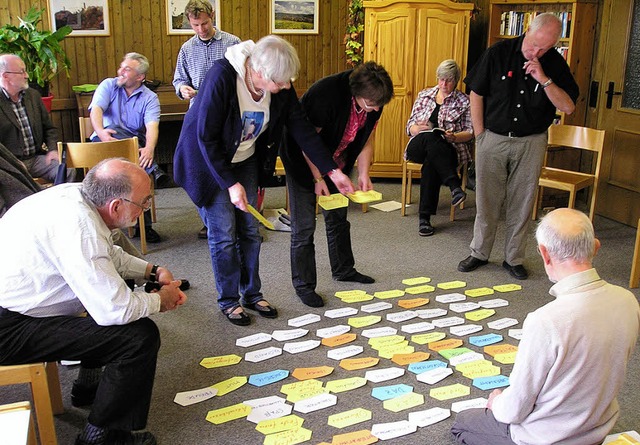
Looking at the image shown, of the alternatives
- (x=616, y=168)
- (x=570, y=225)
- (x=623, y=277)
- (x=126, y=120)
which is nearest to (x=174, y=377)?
(x=570, y=225)

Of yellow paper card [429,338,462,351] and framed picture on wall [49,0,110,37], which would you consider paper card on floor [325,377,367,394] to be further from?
framed picture on wall [49,0,110,37]

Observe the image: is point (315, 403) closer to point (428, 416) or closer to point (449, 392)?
point (428, 416)

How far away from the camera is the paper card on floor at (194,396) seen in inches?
105

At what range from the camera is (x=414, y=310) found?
3559 mm

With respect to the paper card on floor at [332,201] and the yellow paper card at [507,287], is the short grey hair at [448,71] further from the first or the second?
the paper card on floor at [332,201]

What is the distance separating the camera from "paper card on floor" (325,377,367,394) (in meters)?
2.78

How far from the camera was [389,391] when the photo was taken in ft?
9.05

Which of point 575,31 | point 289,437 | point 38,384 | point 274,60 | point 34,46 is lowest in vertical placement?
point 289,437

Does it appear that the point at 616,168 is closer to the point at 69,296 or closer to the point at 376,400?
the point at 376,400

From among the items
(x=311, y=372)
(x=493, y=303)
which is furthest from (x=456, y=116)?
(x=311, y=372)

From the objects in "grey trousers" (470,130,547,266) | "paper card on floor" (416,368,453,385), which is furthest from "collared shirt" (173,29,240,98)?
"paper card on floor" (416,368,453,385)

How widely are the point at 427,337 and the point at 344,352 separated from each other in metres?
0.44

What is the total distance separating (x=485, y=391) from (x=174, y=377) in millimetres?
1322

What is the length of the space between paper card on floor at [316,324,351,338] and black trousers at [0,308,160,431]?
1113mm
